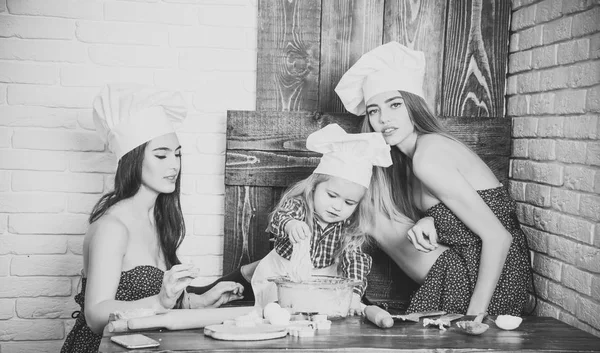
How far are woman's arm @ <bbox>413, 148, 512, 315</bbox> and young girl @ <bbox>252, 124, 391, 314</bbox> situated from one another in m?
0.24

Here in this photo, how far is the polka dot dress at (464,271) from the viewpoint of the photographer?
9.44 ft

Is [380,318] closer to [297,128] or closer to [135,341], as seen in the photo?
[135,341]

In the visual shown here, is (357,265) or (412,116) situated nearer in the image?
(357,265)

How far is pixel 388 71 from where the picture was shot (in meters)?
2.98

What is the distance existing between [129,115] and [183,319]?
1040 millimetres

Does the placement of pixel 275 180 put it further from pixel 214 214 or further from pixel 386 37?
pixel 386 37

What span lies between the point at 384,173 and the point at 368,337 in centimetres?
124

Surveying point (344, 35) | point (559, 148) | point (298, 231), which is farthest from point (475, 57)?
point (298, 231)

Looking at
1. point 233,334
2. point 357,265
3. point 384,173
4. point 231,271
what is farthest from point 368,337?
point 231,271

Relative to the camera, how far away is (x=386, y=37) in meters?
3.38

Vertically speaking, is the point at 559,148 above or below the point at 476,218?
above

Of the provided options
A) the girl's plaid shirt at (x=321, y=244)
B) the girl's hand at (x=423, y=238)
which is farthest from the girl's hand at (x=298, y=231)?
the girl's hand at (x=423, y=238)

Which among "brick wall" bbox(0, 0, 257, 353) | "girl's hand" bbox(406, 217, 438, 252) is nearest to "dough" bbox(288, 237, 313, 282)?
"girl's hand" bbox(406, 217, 438, 252)

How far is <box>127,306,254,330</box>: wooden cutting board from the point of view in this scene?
1.90m
